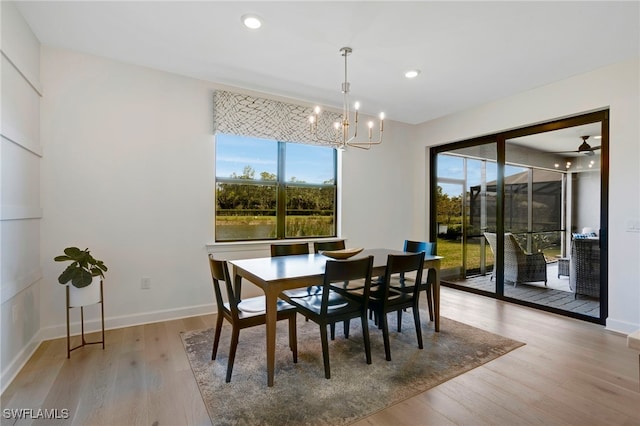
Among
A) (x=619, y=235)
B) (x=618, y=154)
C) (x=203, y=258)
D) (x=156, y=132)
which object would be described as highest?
(x=156, y=132)

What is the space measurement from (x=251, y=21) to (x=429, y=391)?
10.2 ft

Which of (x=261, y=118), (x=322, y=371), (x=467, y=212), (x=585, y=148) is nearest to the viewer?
(x=322, y=371)

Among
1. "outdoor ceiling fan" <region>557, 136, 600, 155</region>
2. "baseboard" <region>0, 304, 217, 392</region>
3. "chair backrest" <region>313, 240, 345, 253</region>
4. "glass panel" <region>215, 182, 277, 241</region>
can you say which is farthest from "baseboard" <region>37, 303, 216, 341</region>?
"outdoor ceiling fan" <region>557, 136, 600, 155</region>

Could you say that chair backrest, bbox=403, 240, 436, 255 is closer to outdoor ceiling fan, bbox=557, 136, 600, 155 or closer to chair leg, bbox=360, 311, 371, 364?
chair leg, bbox=360, 311, 371, 364

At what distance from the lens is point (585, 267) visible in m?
3.61

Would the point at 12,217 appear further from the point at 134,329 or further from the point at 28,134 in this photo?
the point at 134,329

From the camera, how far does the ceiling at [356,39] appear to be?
233 cm

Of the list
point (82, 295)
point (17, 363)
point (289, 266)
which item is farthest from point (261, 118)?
point (17, 363)

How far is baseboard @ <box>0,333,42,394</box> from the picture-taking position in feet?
6.82

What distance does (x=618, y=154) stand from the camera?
10.3 feet

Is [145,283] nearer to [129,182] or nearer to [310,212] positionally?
[129,182]

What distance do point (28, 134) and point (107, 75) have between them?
0.97 m

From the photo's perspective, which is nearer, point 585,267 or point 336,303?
point 336,303

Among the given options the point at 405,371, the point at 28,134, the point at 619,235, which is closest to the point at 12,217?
the point at 28,134
